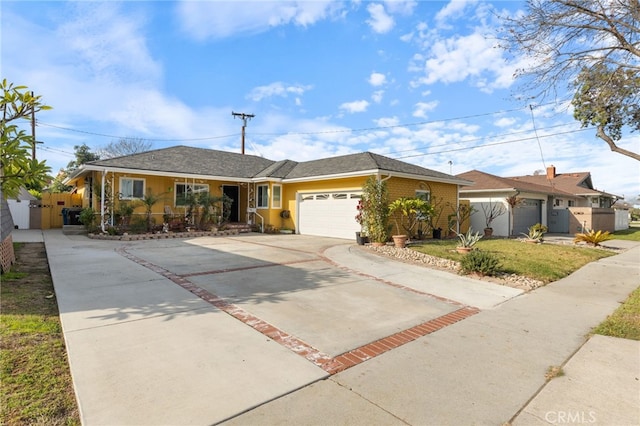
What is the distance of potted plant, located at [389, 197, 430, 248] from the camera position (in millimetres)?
11863

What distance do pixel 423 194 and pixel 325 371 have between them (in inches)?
533

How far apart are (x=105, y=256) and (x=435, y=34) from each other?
42.2 ft

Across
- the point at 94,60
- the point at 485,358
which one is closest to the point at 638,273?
the point at 485,358

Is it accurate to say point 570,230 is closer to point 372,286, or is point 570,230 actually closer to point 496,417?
point 372,286

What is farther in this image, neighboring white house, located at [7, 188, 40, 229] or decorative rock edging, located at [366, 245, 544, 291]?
neighboring white house, located at [7, 188, 40, 229]

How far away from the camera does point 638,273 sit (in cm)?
884

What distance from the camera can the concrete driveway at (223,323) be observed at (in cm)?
260

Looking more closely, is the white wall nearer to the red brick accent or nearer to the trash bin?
the trash bin

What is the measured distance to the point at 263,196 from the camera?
59.4ft

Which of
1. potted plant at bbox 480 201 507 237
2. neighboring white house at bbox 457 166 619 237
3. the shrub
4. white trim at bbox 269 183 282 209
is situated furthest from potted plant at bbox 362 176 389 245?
the shrub

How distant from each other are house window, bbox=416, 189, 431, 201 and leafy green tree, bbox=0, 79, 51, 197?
1351 centimetres

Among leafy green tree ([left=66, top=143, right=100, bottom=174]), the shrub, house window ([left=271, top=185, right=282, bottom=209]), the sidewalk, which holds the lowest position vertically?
the sidewalk

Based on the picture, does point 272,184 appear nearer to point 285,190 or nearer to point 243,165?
point 285,190

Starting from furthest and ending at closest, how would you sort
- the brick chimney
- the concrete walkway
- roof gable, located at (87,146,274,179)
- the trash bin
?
the brick chimney, the trash bin, roof gable, located at (87,146,274,179), the concrete walkway
